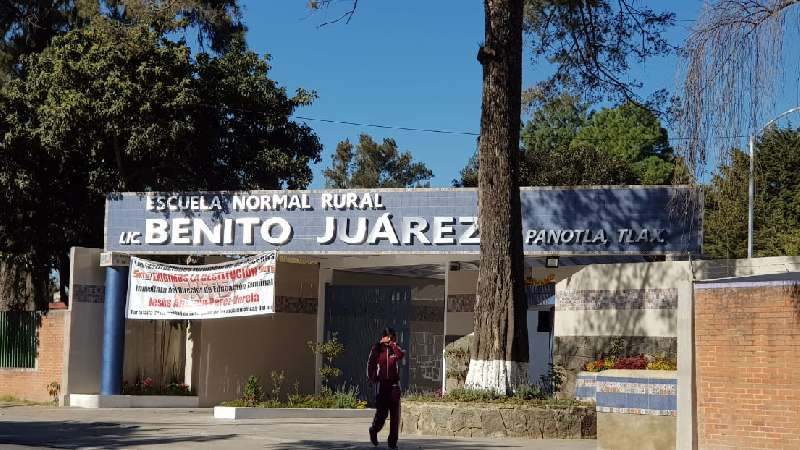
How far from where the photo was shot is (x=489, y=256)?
1992 centimetres

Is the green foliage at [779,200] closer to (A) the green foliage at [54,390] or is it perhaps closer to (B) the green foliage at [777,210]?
(B) the green foliage at [777,210]

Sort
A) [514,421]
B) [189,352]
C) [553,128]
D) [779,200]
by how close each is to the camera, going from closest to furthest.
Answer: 1. [514,421]
2. [189,352]
3. [779,200]
4. [553,128]

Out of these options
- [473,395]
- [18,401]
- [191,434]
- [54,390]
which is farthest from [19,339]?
[473,395]

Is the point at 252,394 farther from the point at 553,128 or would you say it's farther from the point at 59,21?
the point at 553,128

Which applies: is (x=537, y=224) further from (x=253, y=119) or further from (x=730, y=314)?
(x=253, y=119)

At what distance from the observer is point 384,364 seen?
16641mm

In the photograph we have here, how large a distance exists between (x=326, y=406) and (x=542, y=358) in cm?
459

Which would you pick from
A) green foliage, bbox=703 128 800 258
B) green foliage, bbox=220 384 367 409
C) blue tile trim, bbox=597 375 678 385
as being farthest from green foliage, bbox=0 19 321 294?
green foliage, bbox=703 128 800 258

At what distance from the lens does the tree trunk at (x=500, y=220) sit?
64.8 feet

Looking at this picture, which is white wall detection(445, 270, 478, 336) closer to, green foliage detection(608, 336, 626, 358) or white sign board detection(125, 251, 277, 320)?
white sign board detection(125, 251, 277, 320)

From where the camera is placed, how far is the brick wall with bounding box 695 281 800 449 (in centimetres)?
1419

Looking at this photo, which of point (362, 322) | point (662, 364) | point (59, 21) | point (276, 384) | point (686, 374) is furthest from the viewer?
point (59, 21)

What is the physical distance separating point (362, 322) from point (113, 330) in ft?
18.3

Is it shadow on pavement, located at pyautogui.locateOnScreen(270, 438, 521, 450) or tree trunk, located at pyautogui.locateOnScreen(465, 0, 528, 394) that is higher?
tree trunk, located at pyautogui.locateOnScreen(465, 0, 528, 394)
